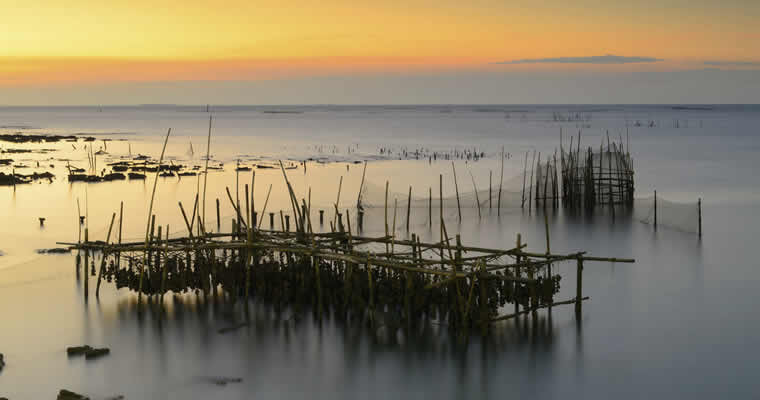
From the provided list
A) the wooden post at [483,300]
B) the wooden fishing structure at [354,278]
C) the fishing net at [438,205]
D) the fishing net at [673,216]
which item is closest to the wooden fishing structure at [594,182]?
the fishing net at [673,216]

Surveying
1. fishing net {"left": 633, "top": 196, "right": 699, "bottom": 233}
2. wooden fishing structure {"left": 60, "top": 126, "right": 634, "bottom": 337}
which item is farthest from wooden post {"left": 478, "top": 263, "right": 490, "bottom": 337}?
fishing net {"left": 633, "top": 196, "right": 699, "bottom": 233}

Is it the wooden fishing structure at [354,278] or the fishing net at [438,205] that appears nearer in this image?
the wooden fishing structure at [354,278]

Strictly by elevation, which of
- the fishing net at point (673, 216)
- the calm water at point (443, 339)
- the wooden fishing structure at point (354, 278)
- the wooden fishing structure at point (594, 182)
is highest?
the wooden fishing structure at point (594, 182)

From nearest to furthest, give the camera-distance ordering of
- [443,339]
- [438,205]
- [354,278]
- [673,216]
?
[443,339] < [354,278] < [673,216] < [438,205]

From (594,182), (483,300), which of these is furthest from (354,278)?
(594,182)

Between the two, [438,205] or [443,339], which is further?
[438,205]

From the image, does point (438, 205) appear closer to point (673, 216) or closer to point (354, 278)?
point (673, 216)

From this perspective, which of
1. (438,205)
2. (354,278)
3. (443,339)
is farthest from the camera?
(438,205)

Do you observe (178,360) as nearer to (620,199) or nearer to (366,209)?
(366,209)

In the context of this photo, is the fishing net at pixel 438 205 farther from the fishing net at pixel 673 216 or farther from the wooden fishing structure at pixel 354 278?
the wooden fishing structure at pixel 354 278

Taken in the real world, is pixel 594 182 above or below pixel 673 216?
above

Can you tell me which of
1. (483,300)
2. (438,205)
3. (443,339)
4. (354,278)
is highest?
(438,205)

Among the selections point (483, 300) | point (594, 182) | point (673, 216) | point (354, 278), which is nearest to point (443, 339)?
point (483, 300)

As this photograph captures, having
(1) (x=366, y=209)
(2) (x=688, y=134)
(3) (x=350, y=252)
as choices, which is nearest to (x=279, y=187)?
(1) (x=366, y=209)
